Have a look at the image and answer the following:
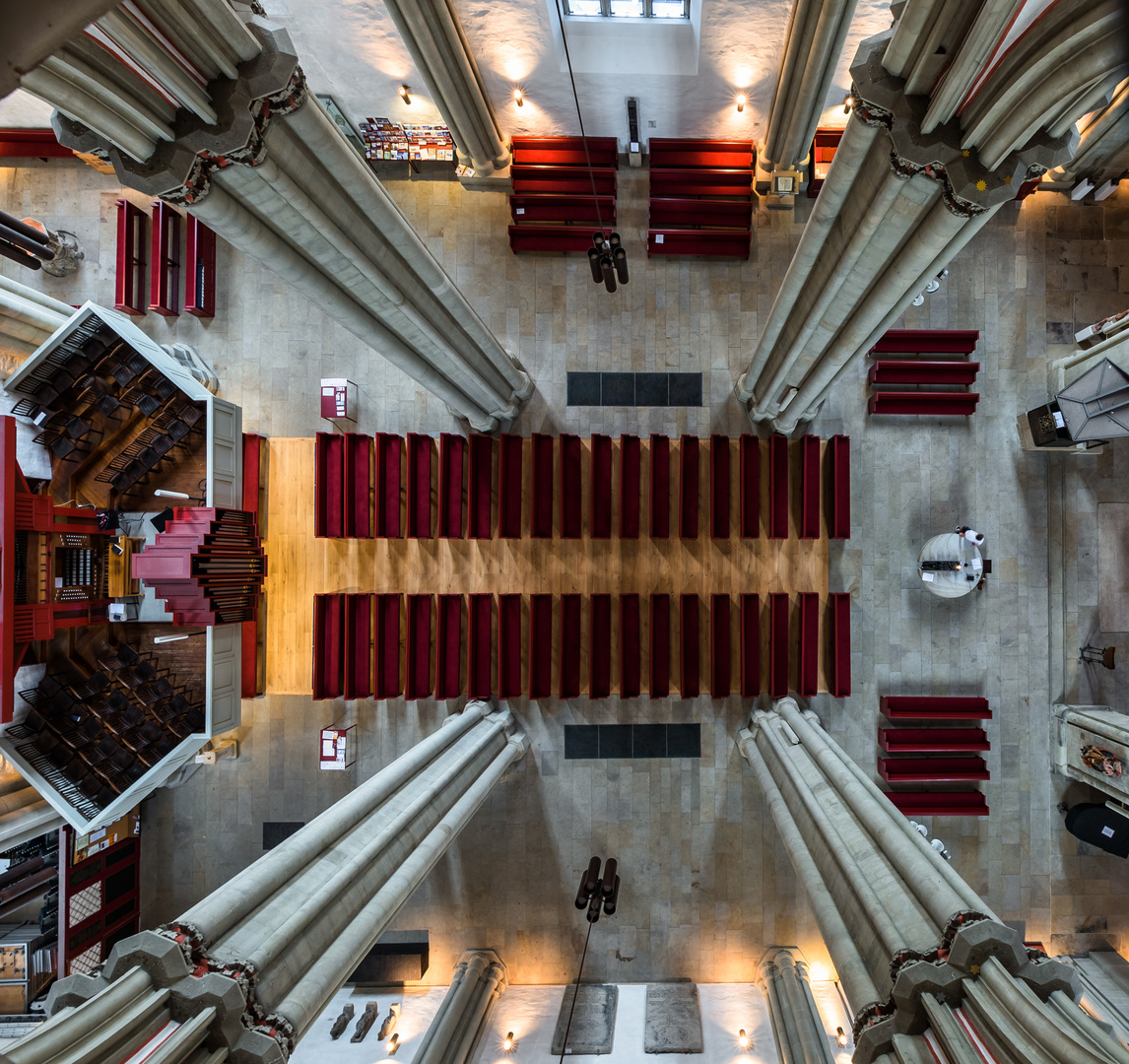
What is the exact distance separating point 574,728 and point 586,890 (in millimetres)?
3893

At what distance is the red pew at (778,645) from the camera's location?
1109cm

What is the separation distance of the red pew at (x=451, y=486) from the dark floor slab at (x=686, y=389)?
4.11m

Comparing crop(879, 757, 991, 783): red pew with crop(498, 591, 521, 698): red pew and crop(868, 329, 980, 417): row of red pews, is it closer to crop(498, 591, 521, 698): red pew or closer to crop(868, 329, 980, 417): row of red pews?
crop(868, 329, 980, 417): row of red pews

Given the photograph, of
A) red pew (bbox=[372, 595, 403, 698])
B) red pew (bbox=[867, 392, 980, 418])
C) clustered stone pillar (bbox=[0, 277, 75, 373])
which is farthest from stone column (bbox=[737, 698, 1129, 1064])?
clustered stone pillar (bbox=[0, 277, 75, 373])

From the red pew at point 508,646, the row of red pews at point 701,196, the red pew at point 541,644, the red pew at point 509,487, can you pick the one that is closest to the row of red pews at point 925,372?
the row of red pews at point 701,196

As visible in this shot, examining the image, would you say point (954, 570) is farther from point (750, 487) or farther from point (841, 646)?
point (750, 487)

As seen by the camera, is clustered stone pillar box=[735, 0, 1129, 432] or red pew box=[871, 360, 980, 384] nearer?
clustered stone pillar box=[735, 0, 1129, 432]

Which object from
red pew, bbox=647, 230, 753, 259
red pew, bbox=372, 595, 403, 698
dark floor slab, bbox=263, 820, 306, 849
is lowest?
dark floor slab, bbox=263, 820, 306, 849

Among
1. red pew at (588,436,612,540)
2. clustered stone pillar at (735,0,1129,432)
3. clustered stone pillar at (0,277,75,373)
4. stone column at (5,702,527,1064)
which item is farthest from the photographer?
red pew at (588,436,612,540)

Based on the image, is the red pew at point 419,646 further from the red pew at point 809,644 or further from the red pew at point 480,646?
the red pew at point 809,644

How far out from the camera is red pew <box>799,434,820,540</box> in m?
11.1

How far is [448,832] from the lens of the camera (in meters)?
7.50

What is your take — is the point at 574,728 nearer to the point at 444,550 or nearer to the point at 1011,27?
the point at 444,550

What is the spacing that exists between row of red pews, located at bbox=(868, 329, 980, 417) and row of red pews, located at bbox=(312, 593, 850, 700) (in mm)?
3806
